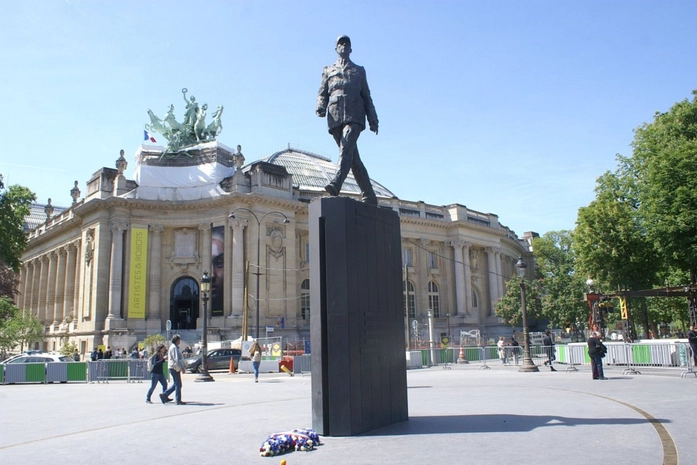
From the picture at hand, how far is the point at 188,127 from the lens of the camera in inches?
2153

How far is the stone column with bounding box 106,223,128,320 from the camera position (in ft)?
151

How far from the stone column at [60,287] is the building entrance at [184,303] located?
15.2 m

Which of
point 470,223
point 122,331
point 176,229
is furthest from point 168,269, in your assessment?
point 470,223

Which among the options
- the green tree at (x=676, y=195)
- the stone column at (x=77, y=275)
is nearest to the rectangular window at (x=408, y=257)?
the green tree at (x=676, y=195)

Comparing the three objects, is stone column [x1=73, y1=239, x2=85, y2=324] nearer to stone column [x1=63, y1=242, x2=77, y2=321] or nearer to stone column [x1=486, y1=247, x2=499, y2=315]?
stone column [x1=63, y1=242, x2=77, y2=321]

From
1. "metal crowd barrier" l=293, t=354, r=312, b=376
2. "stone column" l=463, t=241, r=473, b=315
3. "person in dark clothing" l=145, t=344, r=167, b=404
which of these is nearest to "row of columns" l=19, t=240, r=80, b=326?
"metal crowd barrier" l=293, t=354, r=312, b=376

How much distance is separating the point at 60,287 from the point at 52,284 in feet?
10.5

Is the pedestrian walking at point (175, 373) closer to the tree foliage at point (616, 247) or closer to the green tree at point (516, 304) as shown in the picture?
the tree foliage at point (616, 247)

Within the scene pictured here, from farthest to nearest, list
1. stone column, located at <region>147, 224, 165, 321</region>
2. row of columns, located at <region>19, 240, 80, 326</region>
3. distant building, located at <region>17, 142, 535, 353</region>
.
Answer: row of columns, located at <region>19, 240, 80, 326</region> → stone column, located at <region>147, 224, 165, 321</region> → distant building, located at <region>17, 142, 535, 353</region>

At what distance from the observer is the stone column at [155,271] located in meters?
48.2

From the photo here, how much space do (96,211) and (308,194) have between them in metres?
18.0

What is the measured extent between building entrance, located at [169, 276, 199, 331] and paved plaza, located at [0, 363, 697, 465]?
115 ft

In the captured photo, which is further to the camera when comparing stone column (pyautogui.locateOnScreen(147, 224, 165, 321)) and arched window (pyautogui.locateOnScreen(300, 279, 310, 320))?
arched window (pyautogui.locateOnScreen(300, 279, 310, 320))

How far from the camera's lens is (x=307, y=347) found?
39844mm
